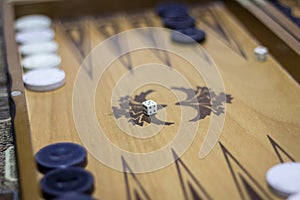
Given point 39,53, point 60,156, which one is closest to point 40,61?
point 39,53

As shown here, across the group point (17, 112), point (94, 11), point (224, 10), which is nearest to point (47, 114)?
point (17, 112)

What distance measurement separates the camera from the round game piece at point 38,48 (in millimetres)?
1960

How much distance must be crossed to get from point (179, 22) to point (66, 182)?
3.63 feet

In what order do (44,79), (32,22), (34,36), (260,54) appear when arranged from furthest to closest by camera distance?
(32,22), (34,36), (260,54), (44,79)

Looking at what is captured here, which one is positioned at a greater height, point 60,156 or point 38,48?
point 38,48

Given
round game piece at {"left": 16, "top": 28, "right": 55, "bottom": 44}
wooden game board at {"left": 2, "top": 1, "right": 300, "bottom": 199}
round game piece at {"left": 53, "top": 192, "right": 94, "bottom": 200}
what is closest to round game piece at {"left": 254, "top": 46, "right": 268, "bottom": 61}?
wooden game board at {"left": 2, "top": 1, "right": 300, "bottom": 199}

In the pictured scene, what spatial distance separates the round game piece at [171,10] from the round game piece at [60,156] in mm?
1035

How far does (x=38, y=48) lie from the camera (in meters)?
1.98

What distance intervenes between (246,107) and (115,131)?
41 centimetres

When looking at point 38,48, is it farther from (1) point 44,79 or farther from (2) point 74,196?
(2) point 74,196

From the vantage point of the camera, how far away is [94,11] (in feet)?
7.68

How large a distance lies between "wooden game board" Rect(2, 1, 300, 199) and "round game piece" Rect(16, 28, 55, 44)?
0.06 m

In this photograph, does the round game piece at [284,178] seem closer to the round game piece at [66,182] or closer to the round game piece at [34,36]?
the round game piece at [66,182]

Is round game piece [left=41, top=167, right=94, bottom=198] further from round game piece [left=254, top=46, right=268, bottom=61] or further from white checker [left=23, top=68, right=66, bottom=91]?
round game piece [left=254, top=46, right=268, bottom=61]
